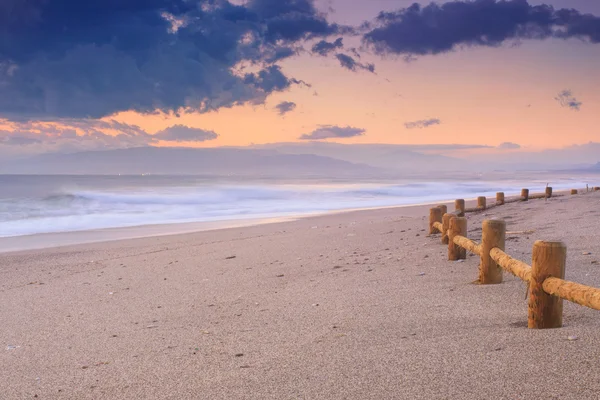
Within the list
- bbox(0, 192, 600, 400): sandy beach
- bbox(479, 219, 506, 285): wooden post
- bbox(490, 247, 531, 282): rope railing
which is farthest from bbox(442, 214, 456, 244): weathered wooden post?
bbox(490, 247, 531, 282): rope railing

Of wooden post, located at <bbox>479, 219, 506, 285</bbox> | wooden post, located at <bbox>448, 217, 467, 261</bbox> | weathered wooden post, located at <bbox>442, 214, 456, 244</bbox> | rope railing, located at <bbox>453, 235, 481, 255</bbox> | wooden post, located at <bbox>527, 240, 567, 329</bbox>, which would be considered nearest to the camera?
wooden post, located at <bbox>527, 240, 567, 329</bbox>

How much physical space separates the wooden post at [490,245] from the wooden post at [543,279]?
136 cm

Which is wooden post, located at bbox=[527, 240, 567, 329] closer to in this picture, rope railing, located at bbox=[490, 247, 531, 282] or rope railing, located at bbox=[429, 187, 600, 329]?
rope railing, located at bbox=[429, 187, 600, 329]

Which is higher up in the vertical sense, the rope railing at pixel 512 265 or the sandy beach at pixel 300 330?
the rope railing at pixel 512 265

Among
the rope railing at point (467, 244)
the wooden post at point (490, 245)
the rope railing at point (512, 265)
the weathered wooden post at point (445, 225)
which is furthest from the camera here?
the weathered wooden post at point (445, 225)

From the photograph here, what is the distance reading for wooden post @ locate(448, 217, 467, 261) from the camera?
264 inches

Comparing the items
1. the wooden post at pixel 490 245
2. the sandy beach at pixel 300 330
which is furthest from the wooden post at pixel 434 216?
the wooden post at pixel 490 245

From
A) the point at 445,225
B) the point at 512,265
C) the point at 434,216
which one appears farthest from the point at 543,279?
the point at 434,216

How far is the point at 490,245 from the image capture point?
5195 millimetres

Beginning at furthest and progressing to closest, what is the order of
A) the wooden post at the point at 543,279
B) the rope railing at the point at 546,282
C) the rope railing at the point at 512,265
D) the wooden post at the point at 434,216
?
1. the wooden post at the point at 434,216
2. the rope railing at the point at 512,265
3. the wooden post at the point at 543,279
4. the rope railing at the point at 546,282

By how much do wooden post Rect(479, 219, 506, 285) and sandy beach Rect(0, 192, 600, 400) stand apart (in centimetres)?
13

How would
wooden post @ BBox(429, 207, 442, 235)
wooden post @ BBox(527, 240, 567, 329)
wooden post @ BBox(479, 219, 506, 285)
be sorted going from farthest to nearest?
wooden post @ BBox(429, 207, 442, 235) → wooden post @ BBox(479, 219, 506, 285) → wooden post @ BBox(527, 240, 567, 329)

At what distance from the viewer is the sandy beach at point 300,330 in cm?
329

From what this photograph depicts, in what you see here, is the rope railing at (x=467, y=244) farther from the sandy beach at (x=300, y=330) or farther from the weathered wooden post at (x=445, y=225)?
the weathered wooden post at (x=445, y=225)
